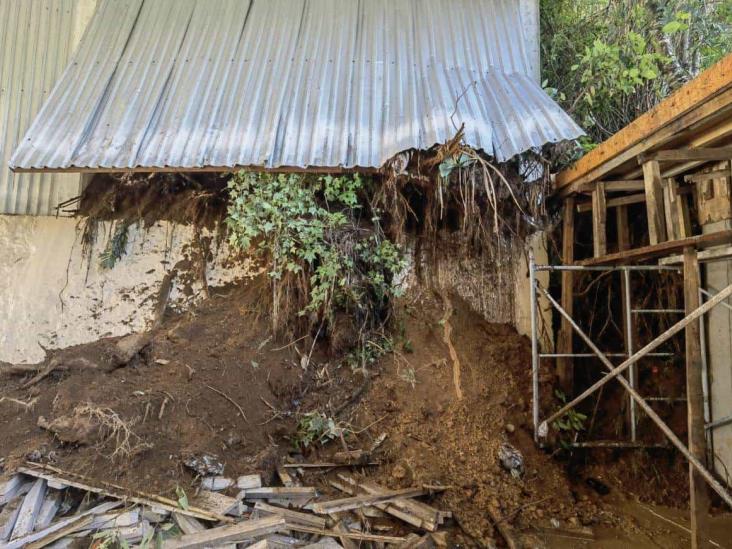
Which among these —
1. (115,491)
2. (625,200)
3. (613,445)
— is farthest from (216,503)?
(625,200)

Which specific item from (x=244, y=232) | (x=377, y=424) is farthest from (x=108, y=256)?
(x=377, y=424)

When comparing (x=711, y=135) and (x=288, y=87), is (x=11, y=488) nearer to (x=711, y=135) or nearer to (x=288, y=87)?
(x=288, y=87)

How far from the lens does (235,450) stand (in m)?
4.14

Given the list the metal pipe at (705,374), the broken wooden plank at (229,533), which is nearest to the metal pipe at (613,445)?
the metal pipe at (705,374)

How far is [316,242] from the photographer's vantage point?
15.7ft

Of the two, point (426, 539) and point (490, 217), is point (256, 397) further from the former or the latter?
point (490, 217)

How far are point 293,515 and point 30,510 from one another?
207 centimetres

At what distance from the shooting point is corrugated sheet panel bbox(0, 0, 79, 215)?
5766 millimetres

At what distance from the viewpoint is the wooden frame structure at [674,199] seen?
9.50ft

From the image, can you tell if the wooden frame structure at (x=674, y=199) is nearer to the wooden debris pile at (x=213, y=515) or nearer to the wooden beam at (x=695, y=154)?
the wooden beam at (x=695, y=154)

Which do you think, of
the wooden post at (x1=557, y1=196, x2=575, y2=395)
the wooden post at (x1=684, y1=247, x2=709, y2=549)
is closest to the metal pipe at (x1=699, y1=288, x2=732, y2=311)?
the wooden post at (x1=557, y1=196, x2=575, y2=395)

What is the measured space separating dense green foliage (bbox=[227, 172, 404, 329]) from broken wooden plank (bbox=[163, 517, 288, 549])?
2.13m

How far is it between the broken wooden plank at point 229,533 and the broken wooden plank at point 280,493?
1.19 feet

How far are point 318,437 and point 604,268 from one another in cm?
347
